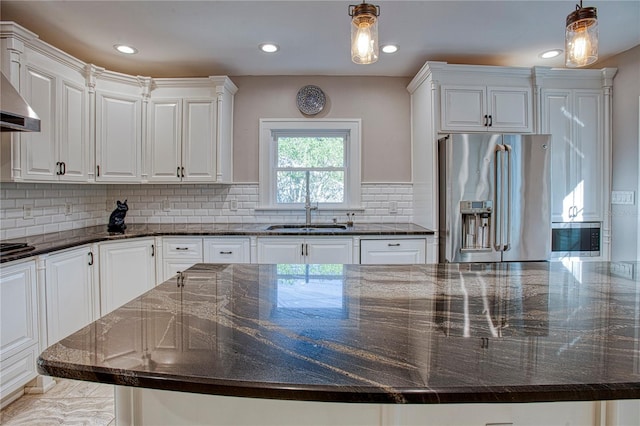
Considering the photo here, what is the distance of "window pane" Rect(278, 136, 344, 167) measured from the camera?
12.4ft

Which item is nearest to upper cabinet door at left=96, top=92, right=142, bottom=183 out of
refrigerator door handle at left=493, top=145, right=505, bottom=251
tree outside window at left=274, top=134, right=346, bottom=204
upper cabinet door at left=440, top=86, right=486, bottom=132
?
tree outside window at left=274, top=134, right=346, bottom=204

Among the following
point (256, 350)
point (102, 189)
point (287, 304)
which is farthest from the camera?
point (102, 189)

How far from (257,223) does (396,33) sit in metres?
2.21

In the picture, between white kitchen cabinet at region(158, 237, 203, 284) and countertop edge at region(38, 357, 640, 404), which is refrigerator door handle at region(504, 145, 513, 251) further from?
white kitchen cabinet at region(158, 237, 203, 284)

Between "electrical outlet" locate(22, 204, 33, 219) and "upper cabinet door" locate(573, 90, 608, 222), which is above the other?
"upper cabinet door" locate(573, 90, 608, 222)

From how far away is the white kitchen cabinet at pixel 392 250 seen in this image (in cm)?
306

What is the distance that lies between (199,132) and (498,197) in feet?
9.05

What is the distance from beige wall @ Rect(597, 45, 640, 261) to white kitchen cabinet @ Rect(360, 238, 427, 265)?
176cm

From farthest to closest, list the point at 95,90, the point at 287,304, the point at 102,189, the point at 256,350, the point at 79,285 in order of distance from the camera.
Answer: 1. the point at 102,189
2. the point at 95,90
3. the point at 79,285
4. the point at 287,304
5. the point at 256,350

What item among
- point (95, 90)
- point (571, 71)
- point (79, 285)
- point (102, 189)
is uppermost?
point (571, 71)

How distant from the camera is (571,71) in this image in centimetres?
317

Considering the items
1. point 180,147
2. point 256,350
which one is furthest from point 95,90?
point 256,350

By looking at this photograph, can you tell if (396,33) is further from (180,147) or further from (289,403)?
(289,403)

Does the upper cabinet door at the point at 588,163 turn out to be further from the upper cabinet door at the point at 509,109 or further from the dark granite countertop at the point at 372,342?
the dark granite countertop at the point at 372,342
